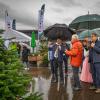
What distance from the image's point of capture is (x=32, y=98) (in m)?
4.80

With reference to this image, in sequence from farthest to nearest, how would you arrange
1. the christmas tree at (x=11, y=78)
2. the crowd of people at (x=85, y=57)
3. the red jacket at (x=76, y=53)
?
the red jacket at (x=76, y=53), the crowd of people at (x=85, y=57), the christmas tree at (x=11, y=78)

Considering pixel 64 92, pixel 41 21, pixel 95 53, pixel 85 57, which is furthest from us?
pixel 41 21

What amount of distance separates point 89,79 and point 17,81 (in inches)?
357

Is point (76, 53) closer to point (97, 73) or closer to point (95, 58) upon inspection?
point (95, 58)

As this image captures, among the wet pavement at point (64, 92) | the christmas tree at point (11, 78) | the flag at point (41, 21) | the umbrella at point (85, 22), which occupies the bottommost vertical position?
the wet pavement at point (64, 92)

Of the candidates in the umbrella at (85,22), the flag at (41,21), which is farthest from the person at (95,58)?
the flag at (41,21)

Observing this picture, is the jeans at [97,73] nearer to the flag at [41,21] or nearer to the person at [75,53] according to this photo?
the person at [75,53]

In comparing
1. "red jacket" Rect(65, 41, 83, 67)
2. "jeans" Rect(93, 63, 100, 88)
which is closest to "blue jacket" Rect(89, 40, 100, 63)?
"jeans" Rect(93, 63, 100, 88)

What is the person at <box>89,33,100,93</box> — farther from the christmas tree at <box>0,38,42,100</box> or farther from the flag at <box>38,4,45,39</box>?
the flag at <box>38,4,45,39</box>

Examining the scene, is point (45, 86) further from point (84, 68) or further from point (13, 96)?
point (13, 96)

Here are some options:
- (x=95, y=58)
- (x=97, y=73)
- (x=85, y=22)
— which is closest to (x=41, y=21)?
(x=85, y=22)

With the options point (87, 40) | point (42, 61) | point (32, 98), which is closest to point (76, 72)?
point (87, 40)

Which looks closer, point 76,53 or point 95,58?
point 95,58

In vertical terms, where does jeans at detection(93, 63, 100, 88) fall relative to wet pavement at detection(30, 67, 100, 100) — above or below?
above
